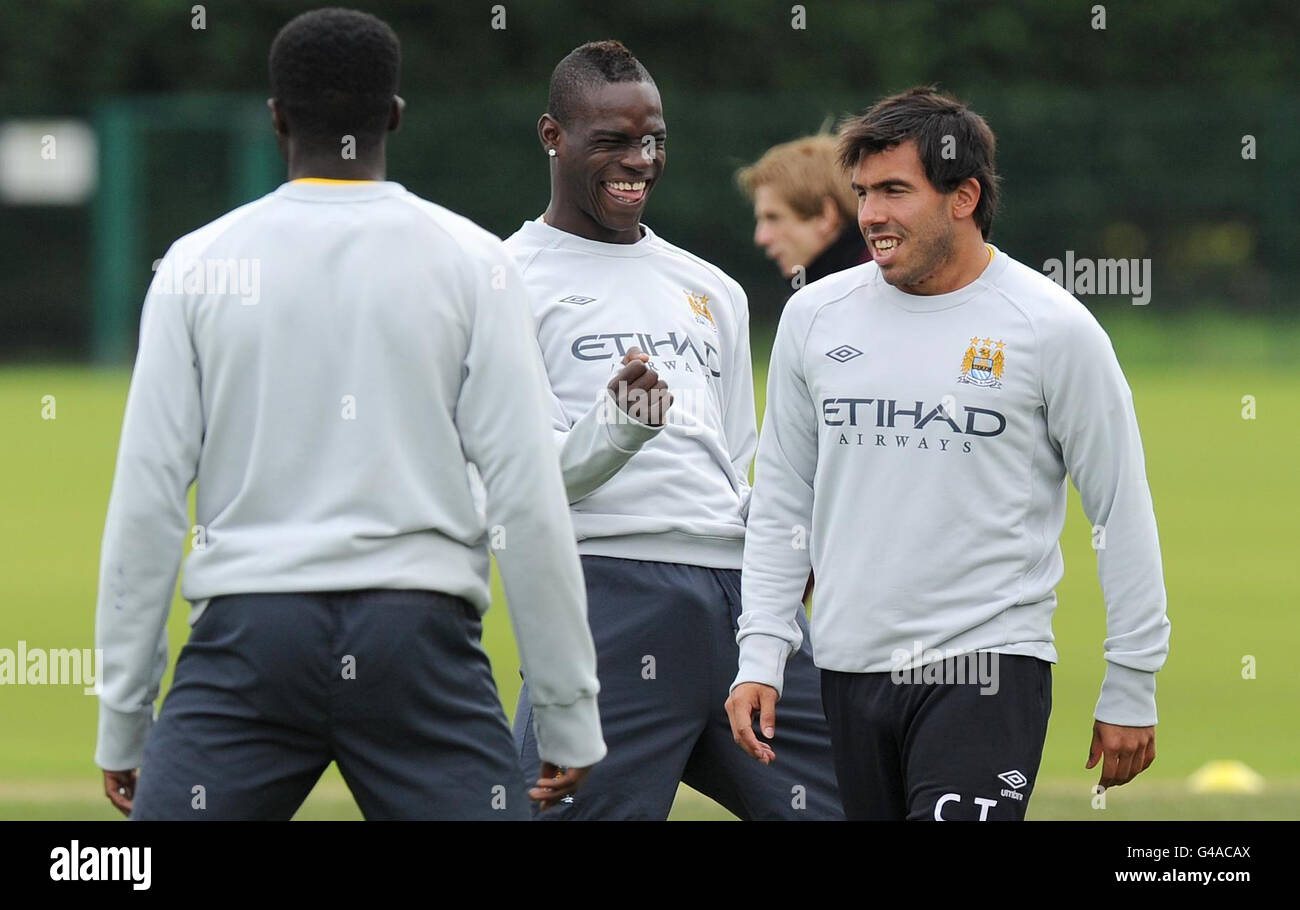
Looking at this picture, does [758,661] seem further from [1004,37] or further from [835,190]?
[1004,37]

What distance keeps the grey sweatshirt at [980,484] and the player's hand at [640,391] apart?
0.40 meters

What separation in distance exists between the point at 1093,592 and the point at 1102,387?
28.4 feet

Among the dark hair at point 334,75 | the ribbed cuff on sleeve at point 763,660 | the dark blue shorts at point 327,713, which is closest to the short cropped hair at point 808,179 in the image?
the ribbed cuff on sleeve at point 763,660

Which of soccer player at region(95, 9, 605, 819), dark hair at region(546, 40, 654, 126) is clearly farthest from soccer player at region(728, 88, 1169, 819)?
soccer player at region(95, 9, 605, 819)

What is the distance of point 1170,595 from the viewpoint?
12.5 meters

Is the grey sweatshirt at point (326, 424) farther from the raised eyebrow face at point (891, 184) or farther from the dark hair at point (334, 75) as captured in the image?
the raised eyebrow face at point (891, 184)

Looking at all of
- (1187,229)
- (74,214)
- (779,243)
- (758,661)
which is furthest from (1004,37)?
(758,661)

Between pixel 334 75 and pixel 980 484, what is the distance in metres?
1.63

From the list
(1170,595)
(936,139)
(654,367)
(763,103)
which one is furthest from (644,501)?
(763,103)

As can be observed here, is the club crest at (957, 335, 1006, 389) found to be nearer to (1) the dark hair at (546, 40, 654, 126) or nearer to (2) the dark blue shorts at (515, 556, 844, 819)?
(2) the dark blue shorts at (515, 556, 844, 819)

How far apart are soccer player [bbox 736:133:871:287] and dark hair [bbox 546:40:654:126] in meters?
1.28

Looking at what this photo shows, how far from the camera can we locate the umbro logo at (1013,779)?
13.8 ft

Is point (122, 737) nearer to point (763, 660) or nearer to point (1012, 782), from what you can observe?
point (763, 660)

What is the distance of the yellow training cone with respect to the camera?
723cm
